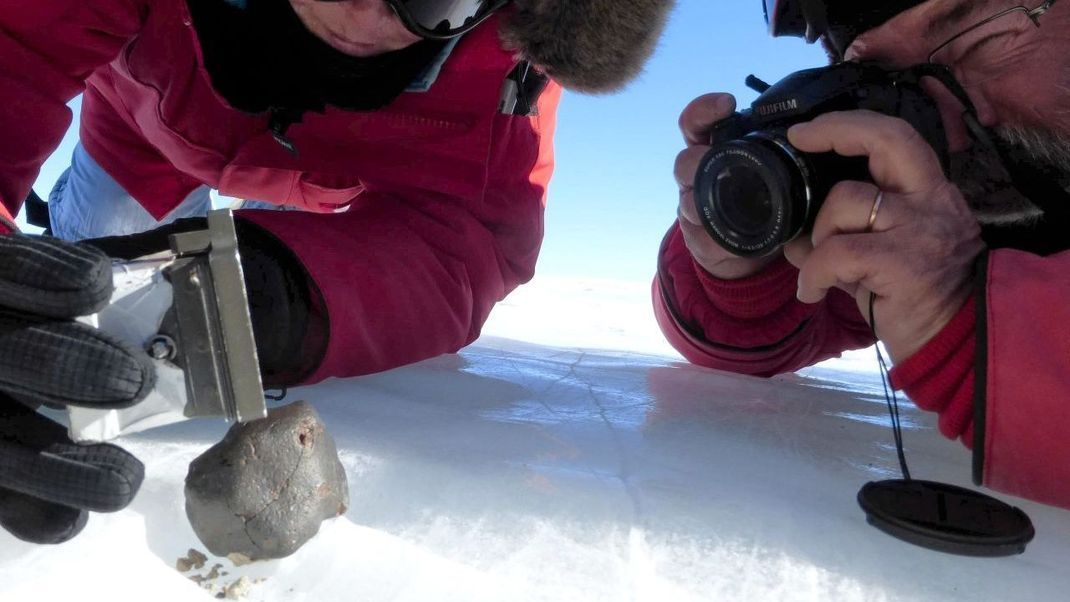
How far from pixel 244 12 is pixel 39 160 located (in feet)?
0.93

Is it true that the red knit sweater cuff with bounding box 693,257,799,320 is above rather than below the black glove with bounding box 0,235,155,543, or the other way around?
below

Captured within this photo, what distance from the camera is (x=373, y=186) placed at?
984 millimetres

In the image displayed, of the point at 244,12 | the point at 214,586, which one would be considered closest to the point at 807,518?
the point at 214,586

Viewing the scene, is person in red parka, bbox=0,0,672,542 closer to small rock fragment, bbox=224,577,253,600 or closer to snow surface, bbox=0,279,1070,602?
snow surface, bbox=0,279,1070,602

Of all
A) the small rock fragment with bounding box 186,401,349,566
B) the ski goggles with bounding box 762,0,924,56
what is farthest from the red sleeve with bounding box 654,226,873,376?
the small rock fragment with bounding box 186,401,349,566

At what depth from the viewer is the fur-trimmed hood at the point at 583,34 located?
0.86m

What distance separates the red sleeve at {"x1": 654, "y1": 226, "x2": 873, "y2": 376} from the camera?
101 cm

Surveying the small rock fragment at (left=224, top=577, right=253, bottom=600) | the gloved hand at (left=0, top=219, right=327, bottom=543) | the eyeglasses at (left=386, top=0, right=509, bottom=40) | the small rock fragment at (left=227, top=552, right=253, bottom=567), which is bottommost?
the small rock fragment at (left=224, top=577, right=253, bottom=600)

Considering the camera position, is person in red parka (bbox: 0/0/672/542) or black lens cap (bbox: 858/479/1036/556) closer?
black lens cap (bbox: 858/479/1036/556)

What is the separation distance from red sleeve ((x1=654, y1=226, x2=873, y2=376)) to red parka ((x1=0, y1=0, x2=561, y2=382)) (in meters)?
0.23

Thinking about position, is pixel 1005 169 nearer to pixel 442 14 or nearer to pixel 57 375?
pixel 442 14

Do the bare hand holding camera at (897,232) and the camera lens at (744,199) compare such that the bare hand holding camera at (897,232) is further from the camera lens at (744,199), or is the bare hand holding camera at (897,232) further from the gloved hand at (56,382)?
the gloved hand at (56,382)

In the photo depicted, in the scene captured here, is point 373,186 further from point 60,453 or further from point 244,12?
point 60,453

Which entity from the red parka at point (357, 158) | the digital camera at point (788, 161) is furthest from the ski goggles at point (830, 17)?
the red parka at point (357, 158)
